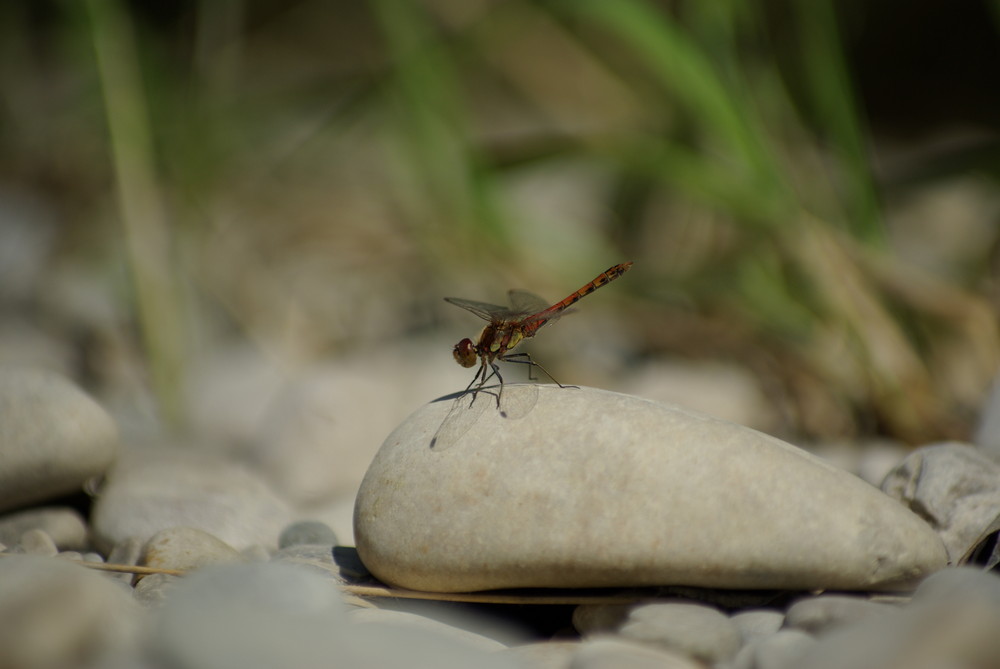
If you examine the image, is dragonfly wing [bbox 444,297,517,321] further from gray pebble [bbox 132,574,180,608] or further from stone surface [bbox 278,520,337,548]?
gray pebble [bbox 132,574,180,608]

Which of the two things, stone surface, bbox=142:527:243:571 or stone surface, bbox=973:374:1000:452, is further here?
stone surface, bbox=973:374:1000:452

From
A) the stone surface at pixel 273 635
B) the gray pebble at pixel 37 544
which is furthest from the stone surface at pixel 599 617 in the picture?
the gray pebble at pixel 37 544

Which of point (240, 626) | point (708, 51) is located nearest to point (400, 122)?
point (708, 51)

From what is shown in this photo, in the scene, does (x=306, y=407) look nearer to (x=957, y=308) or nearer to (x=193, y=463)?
(x=193, y=463)

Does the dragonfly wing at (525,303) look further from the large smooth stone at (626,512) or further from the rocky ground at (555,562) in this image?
the large smooth stone at (626,512)

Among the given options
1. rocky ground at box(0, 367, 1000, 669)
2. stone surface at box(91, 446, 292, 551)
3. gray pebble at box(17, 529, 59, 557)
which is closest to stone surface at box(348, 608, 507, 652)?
rocky ground at box(0, 367, 1000, 669)

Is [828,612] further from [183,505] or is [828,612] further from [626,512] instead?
[183,505]
